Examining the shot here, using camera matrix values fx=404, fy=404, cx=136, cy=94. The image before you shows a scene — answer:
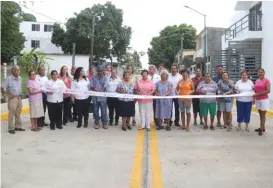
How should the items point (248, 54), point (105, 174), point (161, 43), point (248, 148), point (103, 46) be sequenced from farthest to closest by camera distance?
1. point (161, 43)
2. point (103, 46)
3. point (248, 54)
4. point (248, 148)
5. point (105, 174)

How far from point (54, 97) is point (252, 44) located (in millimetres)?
15723

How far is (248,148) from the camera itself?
8312 millimetres

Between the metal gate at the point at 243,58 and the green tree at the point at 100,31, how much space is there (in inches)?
982

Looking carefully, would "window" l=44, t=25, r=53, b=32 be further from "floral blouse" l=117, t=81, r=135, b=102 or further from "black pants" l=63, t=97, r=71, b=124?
"floral blouse" l=117, t=81, r=135, b=102

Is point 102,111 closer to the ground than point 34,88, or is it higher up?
closer to the ground

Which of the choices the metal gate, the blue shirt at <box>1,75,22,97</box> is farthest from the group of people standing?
the metal gate

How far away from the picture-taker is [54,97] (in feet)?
34.7

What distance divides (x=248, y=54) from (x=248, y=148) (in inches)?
629

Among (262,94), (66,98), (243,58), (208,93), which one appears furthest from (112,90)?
(243,58)

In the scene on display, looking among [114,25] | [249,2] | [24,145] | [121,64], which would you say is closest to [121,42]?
[114,25]

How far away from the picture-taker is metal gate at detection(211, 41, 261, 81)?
76.2 feet

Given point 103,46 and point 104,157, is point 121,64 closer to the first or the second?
point 103,46

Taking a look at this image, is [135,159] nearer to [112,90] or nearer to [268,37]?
[112,90]

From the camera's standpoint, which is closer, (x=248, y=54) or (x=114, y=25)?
(x=248, y=54)
